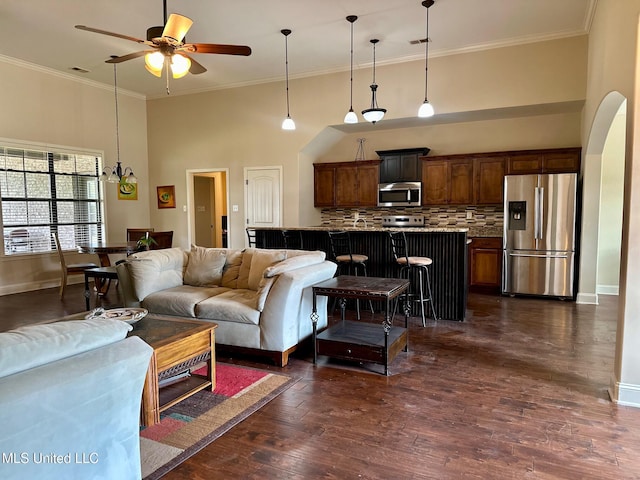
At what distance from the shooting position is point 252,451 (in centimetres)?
215

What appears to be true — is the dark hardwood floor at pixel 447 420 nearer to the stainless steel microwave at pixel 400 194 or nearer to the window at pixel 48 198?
the stainless steel microwave at pixel 400 194

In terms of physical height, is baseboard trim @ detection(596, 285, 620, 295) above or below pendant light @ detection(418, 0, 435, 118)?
below

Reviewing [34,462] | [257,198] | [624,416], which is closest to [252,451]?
[34,462]

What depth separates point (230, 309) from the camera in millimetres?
3385

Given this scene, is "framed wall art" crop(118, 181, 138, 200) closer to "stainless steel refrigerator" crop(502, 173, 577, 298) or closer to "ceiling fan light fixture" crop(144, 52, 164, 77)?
"ceiling fan light fixture" crop(144, 52, 164, 77)

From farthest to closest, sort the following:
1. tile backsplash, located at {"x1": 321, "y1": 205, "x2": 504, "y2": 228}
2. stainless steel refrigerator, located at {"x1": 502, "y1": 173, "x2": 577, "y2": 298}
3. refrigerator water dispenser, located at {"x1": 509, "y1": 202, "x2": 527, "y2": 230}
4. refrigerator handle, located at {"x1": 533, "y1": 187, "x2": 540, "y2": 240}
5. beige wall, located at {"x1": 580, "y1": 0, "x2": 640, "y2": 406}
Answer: tile backsplash, located at {"x1": 321, "y1": 205, "x2": 504, "y2": 228} → refrigerator water dispenser, located at {"x1": 509, "y1": 202, "x2": 527, "y2": 230} → refrigerator handle, located at {"x1": 533, "y1": 187, "x2": 540, "y2": 240} → stainless steel refrigerator, located at {"x1": 502, "y1": 173, "x2": 577, "y2": 298} → beige wall, located at {"x1": 580, "y1": 0, "x2": 640, "y2": 406}

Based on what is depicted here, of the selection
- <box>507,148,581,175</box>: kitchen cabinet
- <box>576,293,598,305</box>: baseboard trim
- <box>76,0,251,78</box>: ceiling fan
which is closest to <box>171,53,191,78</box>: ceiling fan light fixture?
<box>76,0,251,78</box>: ceiling fan

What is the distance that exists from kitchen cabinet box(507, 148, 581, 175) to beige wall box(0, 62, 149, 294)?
22.7 feet

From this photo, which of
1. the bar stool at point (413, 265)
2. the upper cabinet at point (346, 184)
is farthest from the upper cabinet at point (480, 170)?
the bar stool at point (413, 265)

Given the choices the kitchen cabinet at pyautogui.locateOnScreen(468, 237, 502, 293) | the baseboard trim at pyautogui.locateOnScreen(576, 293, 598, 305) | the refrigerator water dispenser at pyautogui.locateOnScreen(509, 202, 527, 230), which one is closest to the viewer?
the baseboard trim at pyautogui.locateOnScreen(576, 293, 598, 305)

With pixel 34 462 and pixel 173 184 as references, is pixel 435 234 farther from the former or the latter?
pixel 173 184

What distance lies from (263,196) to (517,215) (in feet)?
13.8

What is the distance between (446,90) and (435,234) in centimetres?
249

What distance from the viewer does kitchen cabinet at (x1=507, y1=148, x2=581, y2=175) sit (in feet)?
19.1
